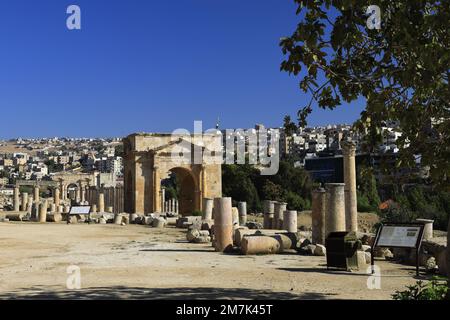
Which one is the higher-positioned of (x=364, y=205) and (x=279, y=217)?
(x=364, y=205)

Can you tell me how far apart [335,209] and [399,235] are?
4.75 m

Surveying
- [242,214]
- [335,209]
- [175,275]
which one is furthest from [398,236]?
[242,214]

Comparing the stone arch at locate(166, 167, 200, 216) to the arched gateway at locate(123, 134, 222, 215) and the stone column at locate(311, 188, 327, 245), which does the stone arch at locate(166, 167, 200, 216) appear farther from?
the stone column at locate(311, 188, 327, 245)

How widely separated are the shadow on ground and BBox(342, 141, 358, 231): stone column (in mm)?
11531

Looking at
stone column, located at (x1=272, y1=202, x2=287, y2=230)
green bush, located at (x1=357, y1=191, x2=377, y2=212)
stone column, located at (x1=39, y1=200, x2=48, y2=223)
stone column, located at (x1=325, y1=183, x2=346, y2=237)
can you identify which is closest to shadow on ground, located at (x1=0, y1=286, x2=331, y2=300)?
stone column, located at (x1=325, y1=183, x2=346, y2=237)

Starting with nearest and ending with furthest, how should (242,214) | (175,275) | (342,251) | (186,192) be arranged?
(175,275)
(342,251)
(242,214)
(186,192)

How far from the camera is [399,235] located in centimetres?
1138

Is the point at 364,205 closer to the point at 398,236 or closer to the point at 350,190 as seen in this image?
the point at 350,190

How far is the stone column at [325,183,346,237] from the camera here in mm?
16031

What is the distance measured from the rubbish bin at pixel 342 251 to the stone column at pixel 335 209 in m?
3.76

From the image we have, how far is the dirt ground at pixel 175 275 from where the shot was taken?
888 centimetres

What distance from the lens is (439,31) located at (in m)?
6.74

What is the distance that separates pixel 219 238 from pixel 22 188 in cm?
8573

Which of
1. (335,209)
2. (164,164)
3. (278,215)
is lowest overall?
(278,215)
